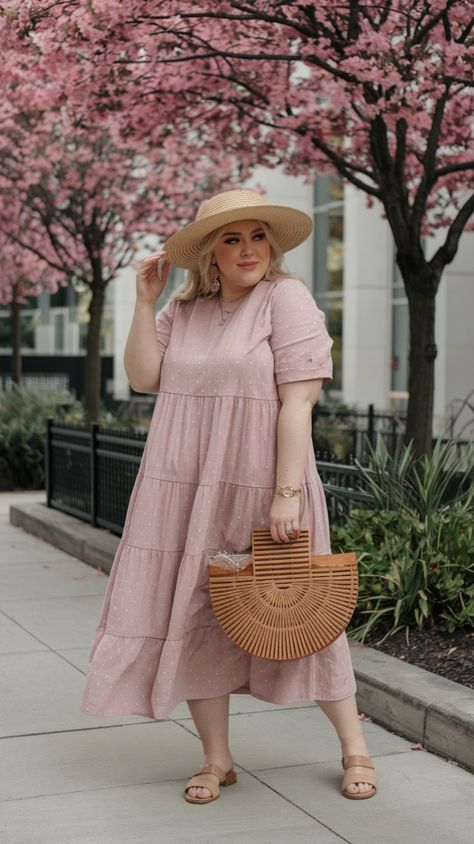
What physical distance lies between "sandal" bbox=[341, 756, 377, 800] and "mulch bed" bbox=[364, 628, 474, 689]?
3.25 ft

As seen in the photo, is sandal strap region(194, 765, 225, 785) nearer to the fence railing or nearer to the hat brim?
the hat brim

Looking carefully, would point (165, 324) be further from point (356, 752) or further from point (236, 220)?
point (356, 752)

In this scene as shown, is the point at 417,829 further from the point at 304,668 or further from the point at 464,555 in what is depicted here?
the point at 464,555

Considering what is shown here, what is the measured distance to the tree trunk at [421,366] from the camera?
832 centimetres

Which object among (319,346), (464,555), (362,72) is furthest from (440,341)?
(319,346)

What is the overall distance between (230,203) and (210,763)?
1.89 metres

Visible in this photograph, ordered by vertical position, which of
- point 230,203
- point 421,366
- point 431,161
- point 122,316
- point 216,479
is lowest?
point 216,479

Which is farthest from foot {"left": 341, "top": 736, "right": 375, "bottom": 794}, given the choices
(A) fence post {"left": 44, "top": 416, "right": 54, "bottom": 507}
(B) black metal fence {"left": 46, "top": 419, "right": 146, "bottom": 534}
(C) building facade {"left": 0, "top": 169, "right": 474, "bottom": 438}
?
(C) building facade {"left": 0, "top": 169, "right": 474, "bottom": 438}

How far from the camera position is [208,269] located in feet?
14.6

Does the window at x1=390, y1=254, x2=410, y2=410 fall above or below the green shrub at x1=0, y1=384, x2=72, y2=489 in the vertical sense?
above

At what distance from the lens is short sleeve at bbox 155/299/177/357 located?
4.55 m

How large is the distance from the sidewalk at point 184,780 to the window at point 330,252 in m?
17.0

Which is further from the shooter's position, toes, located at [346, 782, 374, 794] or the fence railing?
the fence railing

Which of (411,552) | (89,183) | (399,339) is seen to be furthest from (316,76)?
(399,339)
